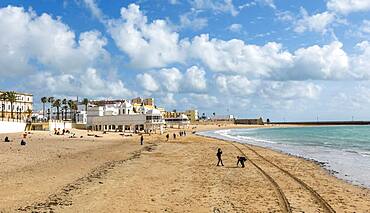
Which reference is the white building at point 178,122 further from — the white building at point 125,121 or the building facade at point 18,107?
the white building at point 125,121

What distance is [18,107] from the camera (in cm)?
12812

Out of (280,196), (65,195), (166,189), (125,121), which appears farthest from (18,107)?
(280,196)

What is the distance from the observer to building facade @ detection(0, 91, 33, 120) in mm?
114606

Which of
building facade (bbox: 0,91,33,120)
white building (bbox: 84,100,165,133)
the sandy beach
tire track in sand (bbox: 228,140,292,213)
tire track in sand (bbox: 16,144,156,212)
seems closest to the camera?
tire track in sand (bbox: 16,144,156,212)

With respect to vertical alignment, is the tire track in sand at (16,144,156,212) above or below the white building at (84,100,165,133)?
below

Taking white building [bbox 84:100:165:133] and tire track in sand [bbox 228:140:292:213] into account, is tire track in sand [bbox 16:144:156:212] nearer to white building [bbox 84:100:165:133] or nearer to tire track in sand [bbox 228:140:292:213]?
tire track in sand [bbox 228:140:292:213]

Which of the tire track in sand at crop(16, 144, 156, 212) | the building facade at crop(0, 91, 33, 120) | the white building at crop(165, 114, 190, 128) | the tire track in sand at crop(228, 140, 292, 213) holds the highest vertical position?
the building facade at crop(0, 91, 33, 120)

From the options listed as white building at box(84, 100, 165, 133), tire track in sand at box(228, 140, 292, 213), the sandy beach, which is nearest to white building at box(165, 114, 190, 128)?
white building at box(84, 100, 165, 133)

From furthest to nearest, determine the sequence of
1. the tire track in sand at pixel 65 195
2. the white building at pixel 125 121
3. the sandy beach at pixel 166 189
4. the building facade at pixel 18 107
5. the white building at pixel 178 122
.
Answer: the white building at pixel 178 122
the building facade at pixel 18 107
the white building at pixel 125 121
the sandy beach at pixel 166 189
the tire track in sand at pixel 65 195

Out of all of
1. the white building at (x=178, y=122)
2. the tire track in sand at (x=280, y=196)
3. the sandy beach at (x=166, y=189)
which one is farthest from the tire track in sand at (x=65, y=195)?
the white building at (x=178, y=122)

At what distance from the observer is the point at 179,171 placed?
28.1 meters

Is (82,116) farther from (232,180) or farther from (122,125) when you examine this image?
(232,180)

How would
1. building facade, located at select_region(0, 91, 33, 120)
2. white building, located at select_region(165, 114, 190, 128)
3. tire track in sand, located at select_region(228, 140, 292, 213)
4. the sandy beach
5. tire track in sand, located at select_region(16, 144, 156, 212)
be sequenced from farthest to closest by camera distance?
white building, located at select_region(165, 114, 190, 128), building facade, located at select_region(0, 91, 33, 120), tire track in sand, located at select_region(228, 140, 292, 213), the sandy beach, tire track in sand, located at select_region(16, 144, 156, 212)

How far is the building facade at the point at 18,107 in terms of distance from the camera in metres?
115
